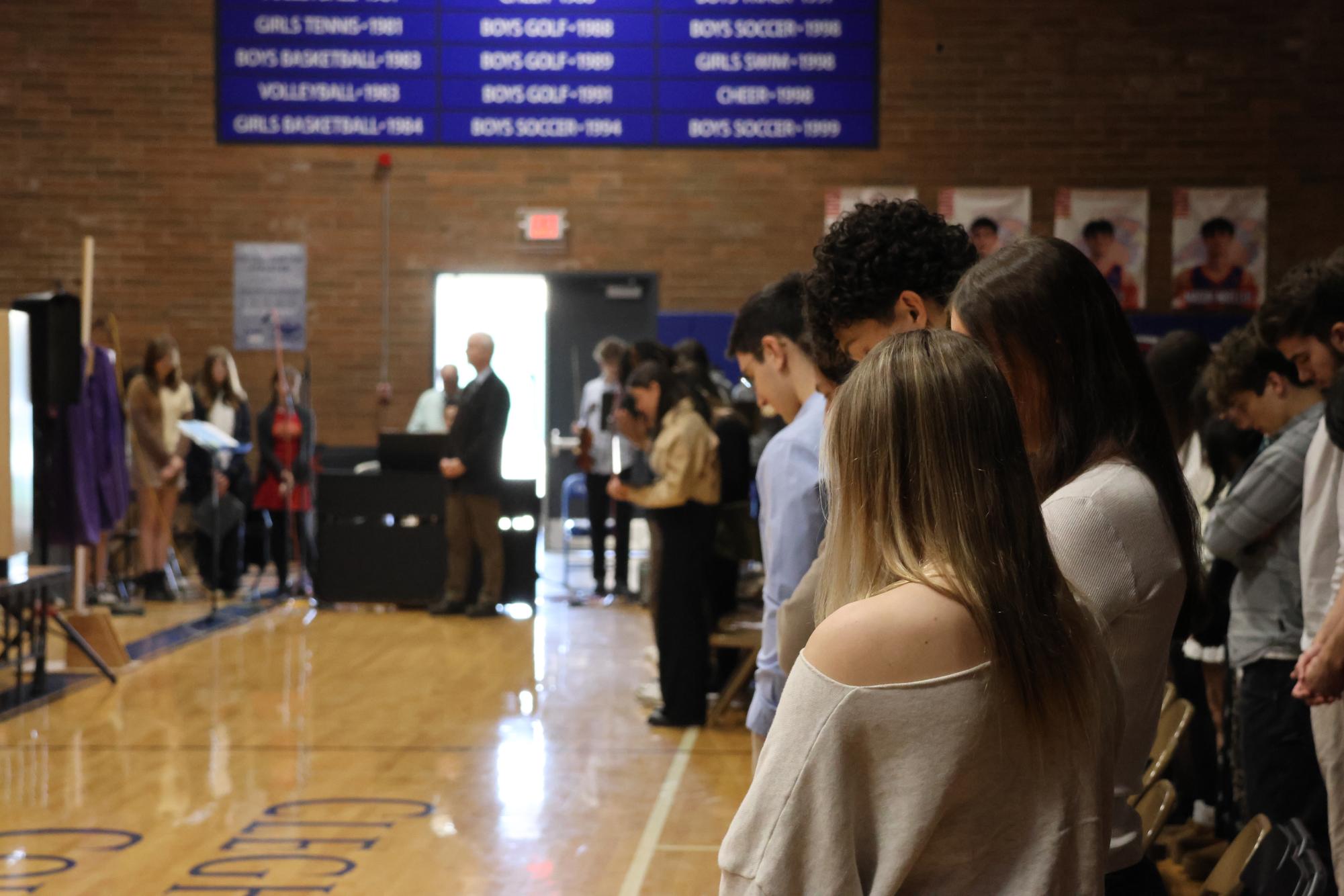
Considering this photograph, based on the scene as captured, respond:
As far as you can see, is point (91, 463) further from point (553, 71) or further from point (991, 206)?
point (991, 206)

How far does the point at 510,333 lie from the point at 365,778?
6.86m

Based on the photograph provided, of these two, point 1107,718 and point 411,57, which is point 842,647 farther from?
point 411,57

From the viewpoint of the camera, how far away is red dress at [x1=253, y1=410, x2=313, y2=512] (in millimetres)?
9695

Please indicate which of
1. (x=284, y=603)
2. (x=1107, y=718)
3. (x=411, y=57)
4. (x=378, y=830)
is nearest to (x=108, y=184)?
(x=411, y=57)

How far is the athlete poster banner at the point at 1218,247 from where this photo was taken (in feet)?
36.8

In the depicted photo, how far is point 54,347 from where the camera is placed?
282 inches

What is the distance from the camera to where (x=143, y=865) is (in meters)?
4.06

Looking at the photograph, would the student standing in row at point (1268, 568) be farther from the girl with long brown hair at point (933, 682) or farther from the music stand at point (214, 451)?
the music stand at point (214, 451)

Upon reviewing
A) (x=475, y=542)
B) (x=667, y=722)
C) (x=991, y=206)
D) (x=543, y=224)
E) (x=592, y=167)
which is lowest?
(x=667, y=722)

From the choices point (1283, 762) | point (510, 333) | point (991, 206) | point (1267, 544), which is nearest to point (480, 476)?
point (510, 333)

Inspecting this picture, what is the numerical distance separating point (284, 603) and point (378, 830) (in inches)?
208

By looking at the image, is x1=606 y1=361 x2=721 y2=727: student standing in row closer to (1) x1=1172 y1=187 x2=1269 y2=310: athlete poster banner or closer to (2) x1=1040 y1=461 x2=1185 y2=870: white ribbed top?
(2) x1=1040 y1=461 x2=1185 y2=870: white ribbed top

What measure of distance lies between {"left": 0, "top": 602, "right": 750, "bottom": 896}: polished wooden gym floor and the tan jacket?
0.97 metres

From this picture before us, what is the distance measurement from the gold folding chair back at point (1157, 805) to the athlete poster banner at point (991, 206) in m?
8.98
